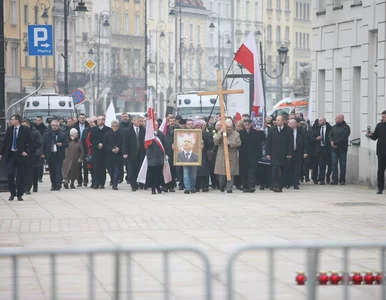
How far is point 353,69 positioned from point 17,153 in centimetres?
1018

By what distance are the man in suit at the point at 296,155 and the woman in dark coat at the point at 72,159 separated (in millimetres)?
4888

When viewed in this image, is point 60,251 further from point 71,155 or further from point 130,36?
point 130,36

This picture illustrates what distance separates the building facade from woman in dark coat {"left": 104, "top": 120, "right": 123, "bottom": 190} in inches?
219

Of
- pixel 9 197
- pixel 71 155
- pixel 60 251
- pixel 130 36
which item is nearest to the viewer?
pixel 60 251

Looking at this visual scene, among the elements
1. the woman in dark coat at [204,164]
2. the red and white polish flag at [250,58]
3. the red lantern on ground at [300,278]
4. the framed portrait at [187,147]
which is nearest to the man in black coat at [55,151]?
the framed portrait at [187,147]

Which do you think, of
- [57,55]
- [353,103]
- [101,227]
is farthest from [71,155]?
[57,55]

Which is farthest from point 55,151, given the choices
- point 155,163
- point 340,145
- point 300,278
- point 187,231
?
point 300,278

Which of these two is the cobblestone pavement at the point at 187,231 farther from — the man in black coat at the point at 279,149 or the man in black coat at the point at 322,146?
the man in black coat at the point at 322,146

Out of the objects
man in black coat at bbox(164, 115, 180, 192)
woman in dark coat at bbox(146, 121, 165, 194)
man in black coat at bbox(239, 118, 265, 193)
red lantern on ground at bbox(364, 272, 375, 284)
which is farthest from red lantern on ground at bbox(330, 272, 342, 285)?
man in black coat at bbox(164, 115, 180, 192)

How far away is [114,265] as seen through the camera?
7844 mm

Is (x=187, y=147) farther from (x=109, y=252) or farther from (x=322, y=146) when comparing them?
(x=109, y=252)

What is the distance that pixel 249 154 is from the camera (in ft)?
86.5

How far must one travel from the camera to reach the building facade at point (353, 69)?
91.8 ft

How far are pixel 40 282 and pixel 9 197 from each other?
1389 cm
